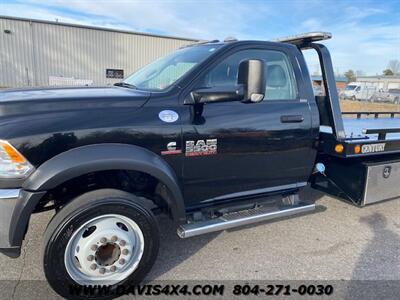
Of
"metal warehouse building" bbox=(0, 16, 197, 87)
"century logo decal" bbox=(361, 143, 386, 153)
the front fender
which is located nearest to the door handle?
"century logo decal" bbox=(361, 143, 386, 153)

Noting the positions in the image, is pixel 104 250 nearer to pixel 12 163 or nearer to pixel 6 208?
pixel 6 208

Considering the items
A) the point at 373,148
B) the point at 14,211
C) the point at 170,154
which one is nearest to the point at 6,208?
the point at 14,211

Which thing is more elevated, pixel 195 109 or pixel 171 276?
pixel 195 109

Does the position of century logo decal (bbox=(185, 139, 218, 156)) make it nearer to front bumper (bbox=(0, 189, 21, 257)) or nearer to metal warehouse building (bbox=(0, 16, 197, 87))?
front bumper (bbox=(0, 189, 21, 257))

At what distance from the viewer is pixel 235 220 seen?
3107 mm

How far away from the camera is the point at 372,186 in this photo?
3869 mm

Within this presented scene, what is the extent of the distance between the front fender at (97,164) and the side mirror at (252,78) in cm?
89

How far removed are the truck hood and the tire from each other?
658mm

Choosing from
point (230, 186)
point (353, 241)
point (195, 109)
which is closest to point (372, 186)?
point (353, 241)

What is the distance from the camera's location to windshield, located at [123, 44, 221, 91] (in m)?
3.09

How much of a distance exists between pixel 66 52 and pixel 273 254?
24.1 meters

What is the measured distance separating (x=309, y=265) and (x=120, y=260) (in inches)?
67.8

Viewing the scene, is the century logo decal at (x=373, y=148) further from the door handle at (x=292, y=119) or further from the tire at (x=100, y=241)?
the tire at (x=100, y=241)

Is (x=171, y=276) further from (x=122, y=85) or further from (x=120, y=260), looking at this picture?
(x=122, y=85)
